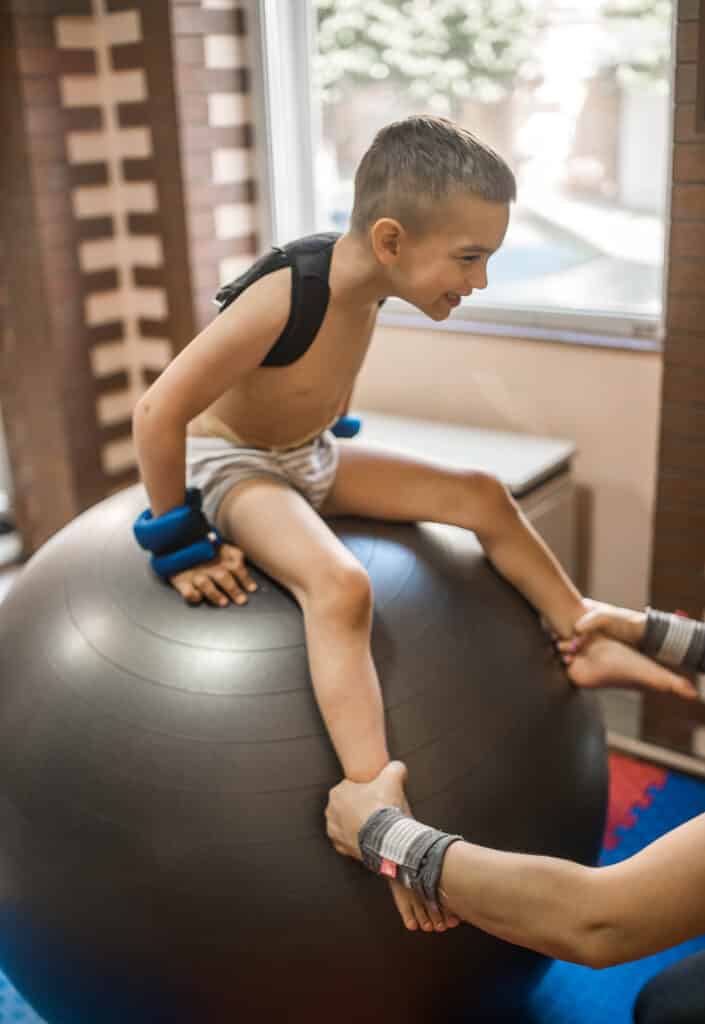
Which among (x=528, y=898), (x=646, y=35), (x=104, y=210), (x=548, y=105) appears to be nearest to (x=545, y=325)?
(x=548, y=105)

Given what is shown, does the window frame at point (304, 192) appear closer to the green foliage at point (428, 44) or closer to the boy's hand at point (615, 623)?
the green foliage at point (428, 44)

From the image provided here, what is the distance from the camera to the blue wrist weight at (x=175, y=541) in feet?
4.64

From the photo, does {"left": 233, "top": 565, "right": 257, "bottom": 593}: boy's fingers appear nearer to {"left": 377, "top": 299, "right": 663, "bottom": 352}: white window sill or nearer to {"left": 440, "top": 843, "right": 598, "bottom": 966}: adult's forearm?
{"left": 440, "top": 843, "right": 598, "bottom": 966}: adult's forearm

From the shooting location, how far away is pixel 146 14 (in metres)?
2.56

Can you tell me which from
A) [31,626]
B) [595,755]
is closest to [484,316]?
[595,755]

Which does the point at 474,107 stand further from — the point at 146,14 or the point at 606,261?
the point at 146,14

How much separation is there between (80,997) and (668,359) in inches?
56.9

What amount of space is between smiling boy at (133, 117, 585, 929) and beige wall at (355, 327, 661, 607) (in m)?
0.78

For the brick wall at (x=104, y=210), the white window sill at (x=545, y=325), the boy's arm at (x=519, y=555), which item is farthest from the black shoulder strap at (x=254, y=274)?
the brick wall at (x=104, y=210)

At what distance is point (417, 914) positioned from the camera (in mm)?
1196

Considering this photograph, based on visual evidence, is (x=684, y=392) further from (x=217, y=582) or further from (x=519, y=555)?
(x=217, y=582)

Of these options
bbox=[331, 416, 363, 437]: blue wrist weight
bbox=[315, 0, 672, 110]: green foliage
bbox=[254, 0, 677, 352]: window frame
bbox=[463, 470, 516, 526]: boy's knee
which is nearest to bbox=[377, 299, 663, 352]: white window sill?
bbox=[254, 0, 677, 352]: window frame

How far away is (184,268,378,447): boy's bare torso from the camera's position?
1.45 metres

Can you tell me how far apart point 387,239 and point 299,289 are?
0.49 ft
